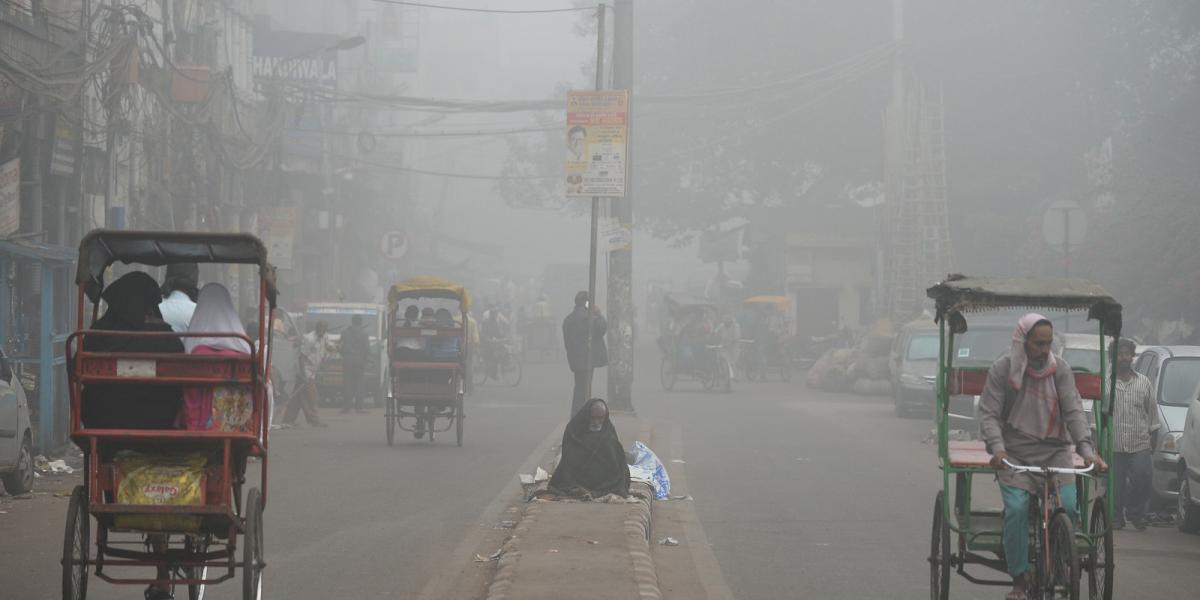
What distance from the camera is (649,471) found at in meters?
14.2

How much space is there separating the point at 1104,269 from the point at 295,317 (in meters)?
17.2

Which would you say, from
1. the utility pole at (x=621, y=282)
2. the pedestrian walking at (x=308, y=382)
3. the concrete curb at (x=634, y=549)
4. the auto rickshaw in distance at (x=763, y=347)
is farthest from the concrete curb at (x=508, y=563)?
the auto rickshaw in distance at (x=763, y=347)

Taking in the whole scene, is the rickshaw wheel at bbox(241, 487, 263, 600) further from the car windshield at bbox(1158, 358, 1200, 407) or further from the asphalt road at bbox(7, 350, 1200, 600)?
the car windshield at bbox(1158, 358, 1200, 407)

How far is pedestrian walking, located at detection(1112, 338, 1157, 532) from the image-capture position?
12.7 meters

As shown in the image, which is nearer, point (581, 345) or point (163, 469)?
point (163, 469)

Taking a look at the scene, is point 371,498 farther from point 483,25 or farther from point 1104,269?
point 483,25

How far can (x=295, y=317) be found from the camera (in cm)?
3172

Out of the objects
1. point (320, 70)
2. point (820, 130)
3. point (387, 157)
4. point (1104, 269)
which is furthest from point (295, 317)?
point (387, 157)

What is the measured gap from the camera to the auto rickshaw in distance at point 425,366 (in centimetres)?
1895

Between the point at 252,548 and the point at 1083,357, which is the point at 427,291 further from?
the point at 252,548

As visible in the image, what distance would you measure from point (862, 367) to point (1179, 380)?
19147 mm

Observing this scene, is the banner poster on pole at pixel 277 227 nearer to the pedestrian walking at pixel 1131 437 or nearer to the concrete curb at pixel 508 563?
the concrete curb at pixel 508 563

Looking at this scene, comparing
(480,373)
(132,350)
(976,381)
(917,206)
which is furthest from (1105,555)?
(917,206)

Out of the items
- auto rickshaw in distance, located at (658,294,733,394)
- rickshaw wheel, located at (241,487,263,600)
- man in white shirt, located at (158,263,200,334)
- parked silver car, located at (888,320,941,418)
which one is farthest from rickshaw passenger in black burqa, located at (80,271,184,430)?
auto rickshaw in distance, located at (658,294,733,394)
